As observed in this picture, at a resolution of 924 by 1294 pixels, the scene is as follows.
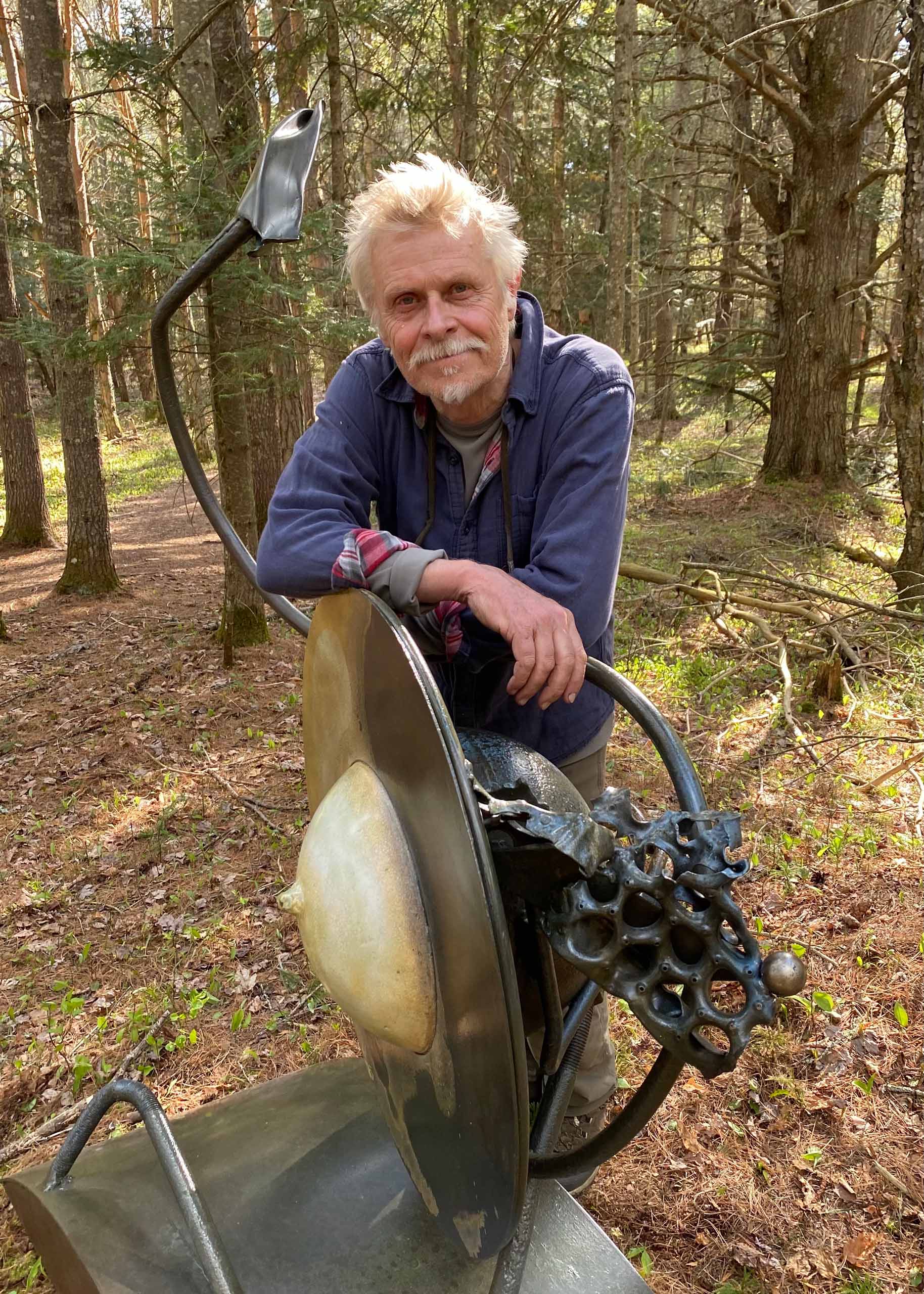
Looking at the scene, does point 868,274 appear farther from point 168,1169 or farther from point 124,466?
point 124,466

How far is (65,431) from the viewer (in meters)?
7.16

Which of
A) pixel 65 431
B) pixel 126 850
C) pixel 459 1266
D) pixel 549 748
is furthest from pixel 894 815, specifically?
pixel 65 431

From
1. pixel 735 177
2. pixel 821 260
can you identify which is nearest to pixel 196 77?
pixel 735 177

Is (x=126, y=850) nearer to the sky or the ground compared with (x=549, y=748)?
nearer to the ground

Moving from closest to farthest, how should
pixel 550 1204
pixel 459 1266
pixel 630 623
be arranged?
1. pixel 459 1266
2. pixel 550 1204
3. pixel 630 623

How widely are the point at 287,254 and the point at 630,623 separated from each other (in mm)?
3180

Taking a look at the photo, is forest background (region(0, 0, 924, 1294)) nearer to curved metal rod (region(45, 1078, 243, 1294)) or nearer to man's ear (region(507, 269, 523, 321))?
curved metal rod (region(45, 1078, 243, 1294))

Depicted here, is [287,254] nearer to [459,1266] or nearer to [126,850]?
[126,850]

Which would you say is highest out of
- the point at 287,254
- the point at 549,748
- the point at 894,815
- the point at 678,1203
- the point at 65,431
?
the point at 287,254

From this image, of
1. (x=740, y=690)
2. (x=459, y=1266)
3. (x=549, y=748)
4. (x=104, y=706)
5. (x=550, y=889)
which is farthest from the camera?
(x=104, y=706)

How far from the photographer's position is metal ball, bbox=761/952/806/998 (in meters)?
1.03

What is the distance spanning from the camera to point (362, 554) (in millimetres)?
1563

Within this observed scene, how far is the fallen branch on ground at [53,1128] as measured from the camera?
243 cm

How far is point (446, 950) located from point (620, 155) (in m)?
8.54
